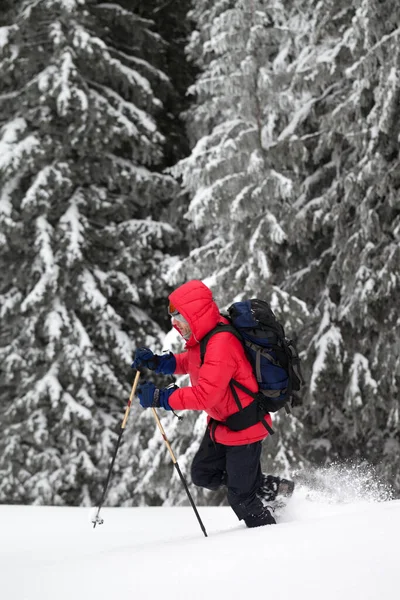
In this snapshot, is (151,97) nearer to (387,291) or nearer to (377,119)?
(377,119)

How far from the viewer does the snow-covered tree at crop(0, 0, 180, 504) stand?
12.5 meters

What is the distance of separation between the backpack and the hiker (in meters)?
0.04

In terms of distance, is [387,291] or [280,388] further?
[387,291]

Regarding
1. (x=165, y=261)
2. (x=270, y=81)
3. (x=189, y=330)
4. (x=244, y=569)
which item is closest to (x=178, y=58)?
(x=165, y=261)

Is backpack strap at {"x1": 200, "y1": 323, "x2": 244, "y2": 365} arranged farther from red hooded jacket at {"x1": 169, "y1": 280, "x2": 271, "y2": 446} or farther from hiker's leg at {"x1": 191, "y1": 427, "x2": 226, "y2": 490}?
hiker's leg at {"x1": 191, "y1": 427, "x2": 226, "y2": 490}

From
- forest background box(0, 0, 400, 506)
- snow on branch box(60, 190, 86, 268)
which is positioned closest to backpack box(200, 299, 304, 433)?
forest background box(0, 0, 400, 506)

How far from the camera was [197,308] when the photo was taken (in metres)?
4.59

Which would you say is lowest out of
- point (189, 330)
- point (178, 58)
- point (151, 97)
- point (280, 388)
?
point (280, 388)

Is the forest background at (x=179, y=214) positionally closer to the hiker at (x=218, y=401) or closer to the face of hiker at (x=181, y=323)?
the hiker at (x=218, y=401)

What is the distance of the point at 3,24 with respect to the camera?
44.9 feet

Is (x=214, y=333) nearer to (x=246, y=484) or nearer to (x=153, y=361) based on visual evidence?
(x=153, y=361)

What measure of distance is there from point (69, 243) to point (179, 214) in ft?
8.83

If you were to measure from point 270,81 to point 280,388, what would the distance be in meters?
6.24

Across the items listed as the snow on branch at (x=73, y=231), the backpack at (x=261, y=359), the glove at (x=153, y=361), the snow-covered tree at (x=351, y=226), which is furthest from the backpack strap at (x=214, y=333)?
the snow on branch at (x=73, y=231)
